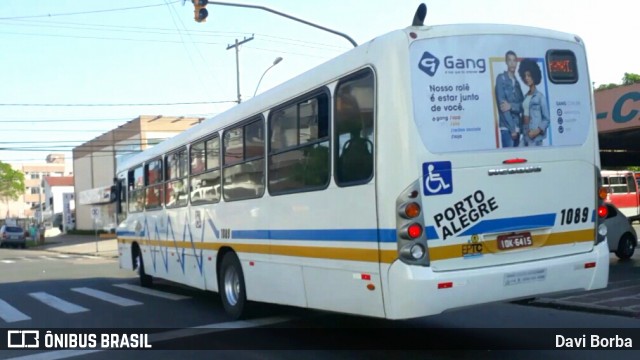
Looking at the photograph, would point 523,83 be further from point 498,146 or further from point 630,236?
point 630,236

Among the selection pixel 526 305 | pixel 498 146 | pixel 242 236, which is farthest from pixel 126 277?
pixel 498 146

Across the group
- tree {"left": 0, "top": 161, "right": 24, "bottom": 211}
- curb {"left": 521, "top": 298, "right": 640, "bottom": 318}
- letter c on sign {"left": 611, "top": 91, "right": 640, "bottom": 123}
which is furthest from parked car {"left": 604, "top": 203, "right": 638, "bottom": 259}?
tree {"left": 0, "top": 161, "right": 24, "bottom": 211}

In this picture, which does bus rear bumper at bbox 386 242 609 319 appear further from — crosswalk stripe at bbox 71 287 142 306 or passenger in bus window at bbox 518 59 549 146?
crosswalk stripe at bbox 71 287 142 306

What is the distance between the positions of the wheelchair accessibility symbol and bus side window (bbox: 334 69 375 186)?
0.58 meters

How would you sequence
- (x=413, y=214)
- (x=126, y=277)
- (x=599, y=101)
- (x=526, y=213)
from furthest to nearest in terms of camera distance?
(x=126, y=277) → (x=599, y=101) → (x=526, y=213) → (x=413, y=214)

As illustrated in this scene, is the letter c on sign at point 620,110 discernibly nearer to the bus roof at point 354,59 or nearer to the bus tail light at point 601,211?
the bus roof at point 354,59

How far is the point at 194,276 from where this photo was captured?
11.6 meters

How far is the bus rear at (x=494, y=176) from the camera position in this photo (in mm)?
A: 6266

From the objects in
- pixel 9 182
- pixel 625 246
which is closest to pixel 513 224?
pixel 625 246

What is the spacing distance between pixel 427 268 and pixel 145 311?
6769mm

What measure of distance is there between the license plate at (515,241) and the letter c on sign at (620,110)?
9.45m

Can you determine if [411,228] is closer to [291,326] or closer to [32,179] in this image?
[291,326]

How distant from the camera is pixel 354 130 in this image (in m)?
6.89

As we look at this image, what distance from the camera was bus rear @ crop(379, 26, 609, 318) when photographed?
627cm
